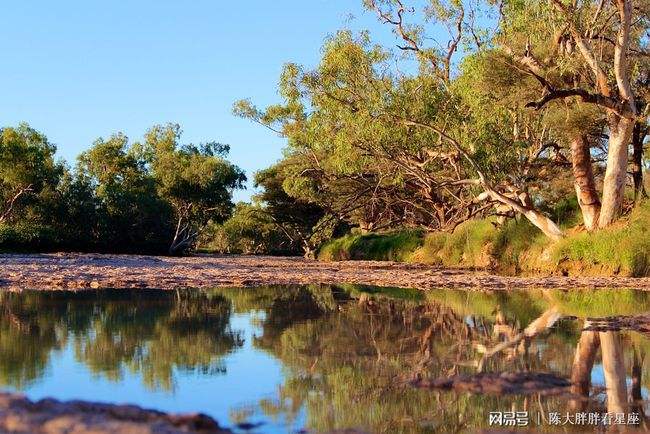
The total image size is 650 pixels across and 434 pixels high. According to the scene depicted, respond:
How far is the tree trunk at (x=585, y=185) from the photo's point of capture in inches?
725

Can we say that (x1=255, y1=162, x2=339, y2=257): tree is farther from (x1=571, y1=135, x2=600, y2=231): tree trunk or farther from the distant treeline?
(x1=571, y1=135, x2=600, y2=231): tree trunk

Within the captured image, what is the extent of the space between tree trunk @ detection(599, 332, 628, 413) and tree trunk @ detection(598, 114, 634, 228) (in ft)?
35.4

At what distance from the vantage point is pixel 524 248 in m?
21.2

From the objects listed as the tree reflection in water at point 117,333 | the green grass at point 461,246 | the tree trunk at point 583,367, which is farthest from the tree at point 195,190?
the tree trunk at point 583,367

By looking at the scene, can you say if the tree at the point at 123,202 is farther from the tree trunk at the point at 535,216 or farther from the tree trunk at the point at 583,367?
the tree trunk at the point at 583,367

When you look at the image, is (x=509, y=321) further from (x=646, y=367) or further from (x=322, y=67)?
(x=322, y=67)

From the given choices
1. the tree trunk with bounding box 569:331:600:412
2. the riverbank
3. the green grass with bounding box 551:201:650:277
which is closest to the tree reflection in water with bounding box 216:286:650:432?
the tree trunk with bounding box 569:331:600:412

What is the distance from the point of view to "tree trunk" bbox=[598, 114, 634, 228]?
55.2 ft

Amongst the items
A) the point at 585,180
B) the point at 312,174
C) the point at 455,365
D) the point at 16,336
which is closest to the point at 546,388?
the point at 455,365

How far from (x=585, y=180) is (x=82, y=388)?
16.3 metres

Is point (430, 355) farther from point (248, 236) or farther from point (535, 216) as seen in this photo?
point (248, 236)

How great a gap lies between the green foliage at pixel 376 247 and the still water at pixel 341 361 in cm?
1899

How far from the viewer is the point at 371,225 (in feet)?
128

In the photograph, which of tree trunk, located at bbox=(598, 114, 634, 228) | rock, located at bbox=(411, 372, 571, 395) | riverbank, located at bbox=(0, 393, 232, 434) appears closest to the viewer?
riverbank, located at bbox=(0, 393, 232, 434)
